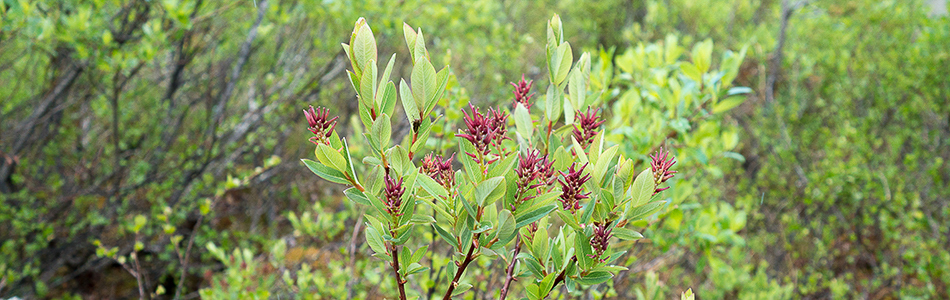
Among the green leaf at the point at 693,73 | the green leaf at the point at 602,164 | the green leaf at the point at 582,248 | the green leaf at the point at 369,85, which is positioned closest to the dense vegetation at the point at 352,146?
the green leaf at the point at 693,73

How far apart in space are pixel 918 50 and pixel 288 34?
21.9ft

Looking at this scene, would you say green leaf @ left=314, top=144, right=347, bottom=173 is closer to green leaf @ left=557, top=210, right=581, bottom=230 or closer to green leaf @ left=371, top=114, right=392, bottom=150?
green leaf @ left=371, top=114, right=392, bottom=150

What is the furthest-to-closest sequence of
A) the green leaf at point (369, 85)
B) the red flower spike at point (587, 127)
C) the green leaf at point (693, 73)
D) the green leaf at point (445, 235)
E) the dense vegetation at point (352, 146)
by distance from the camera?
the dense vegetation at point (352, 146), the green leaf at point (693, 73), the red flower spike at point (587, 127), the green leaf at point (445, 235), the green leaf at point (369, 85)

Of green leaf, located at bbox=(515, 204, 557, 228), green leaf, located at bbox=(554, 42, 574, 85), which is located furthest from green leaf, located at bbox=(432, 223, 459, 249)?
green leaf, located at bbox=(554, 42, 574, 85)

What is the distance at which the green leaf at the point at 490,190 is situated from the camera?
67cm

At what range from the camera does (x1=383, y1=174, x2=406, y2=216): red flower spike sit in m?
0.71

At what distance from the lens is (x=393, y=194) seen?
0.71 meters

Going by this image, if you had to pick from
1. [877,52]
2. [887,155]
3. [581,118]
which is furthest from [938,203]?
[581,118]

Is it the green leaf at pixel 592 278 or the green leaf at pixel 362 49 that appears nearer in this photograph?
the green leaf at pixel 362 49

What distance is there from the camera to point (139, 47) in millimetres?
2766

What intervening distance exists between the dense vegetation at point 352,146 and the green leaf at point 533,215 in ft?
0.73

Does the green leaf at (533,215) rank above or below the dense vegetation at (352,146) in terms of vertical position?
above

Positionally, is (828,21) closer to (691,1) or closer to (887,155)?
(691,1)

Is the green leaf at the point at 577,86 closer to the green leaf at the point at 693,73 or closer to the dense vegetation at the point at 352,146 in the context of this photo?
the dense vegetation at the point at 352,146
